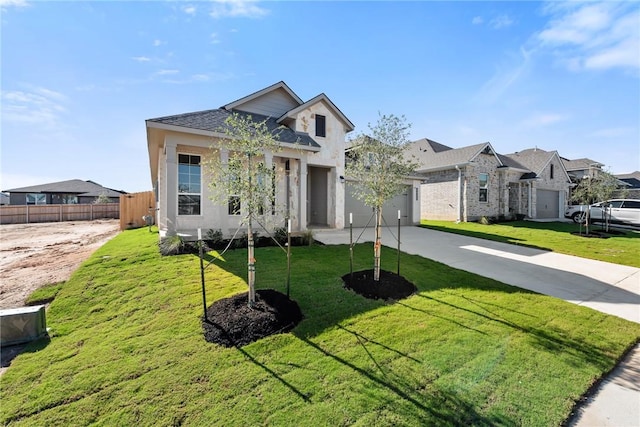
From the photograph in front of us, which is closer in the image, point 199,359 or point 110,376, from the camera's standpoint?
point 110,376

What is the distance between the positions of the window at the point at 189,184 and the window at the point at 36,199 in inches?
1459

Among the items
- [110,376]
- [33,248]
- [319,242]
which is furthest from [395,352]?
[33,248]

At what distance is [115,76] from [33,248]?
8.03 metres

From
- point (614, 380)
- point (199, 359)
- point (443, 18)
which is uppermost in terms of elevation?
point (443, 18)

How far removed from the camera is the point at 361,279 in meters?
5.95

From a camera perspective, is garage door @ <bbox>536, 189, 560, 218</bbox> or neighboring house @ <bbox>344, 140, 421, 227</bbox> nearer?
neighboring house @ <bbox>344, 140, 421, 227</bbox>

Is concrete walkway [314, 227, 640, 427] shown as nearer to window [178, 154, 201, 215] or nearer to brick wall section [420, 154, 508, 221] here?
window [178, 154, 201, 215]

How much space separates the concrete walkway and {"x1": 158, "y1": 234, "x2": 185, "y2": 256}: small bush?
511cm

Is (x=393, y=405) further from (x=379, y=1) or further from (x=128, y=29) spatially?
(x=128, y=29)

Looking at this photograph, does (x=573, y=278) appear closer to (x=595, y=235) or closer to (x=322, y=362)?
(x=322, y=362)

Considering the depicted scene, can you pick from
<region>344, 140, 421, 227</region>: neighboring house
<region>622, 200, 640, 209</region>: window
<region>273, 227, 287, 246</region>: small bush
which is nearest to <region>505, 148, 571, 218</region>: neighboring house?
<region>622, 200, 640, 209</region>: window

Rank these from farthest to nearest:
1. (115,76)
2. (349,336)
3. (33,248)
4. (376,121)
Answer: (33,248) → (115,76) → (376,121) → (349,336)

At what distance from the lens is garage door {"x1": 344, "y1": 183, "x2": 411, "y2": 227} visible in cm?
1424

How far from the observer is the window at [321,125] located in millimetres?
12516
